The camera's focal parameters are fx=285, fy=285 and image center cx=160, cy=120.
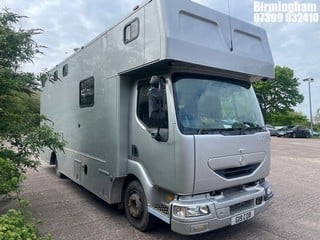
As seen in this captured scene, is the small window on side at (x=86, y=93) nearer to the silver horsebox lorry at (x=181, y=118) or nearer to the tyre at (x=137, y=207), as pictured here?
the silver horsebox lorry at (x=181, y=118)

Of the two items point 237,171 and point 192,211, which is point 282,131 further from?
point 192,211

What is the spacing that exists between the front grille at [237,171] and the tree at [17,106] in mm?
2749

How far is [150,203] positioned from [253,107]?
7.15ft

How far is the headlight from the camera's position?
3402 mm

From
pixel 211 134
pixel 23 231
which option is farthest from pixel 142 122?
pixel 23 231

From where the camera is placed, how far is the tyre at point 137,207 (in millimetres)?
4160

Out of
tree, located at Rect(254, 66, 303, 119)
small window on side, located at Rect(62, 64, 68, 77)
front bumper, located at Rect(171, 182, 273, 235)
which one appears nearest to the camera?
front bumper, located at Rect(171, 182, 273, 235)

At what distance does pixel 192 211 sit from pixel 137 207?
1198mm

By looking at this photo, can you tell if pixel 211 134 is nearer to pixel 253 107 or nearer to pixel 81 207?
pixel 253 107

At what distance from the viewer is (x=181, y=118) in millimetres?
3594

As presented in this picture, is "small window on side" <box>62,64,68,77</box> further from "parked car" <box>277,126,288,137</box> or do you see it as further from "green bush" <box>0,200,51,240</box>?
"parked car" <box>277,126,288,137</box>

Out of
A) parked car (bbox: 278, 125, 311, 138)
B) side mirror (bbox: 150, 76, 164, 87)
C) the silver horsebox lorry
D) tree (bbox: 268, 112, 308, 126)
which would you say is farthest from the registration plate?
tree (bbox: 268, 112, 308, 126)

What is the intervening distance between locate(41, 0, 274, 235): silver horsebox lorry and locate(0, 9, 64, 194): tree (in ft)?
3.43

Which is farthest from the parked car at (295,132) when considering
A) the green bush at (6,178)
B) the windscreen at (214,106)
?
the green bush at (6,178)
